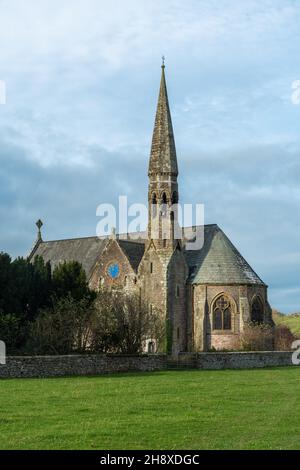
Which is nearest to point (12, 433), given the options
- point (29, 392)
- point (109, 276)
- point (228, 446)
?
point (228, 446)

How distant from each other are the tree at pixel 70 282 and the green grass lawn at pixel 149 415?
17.8 m

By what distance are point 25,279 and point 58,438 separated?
3102cm

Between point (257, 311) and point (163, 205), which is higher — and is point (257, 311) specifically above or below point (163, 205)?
below

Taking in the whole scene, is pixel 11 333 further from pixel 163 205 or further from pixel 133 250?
pixel 133 250

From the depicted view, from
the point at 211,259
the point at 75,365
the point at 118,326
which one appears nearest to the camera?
the point at 75,365

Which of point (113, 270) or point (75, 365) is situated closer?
point (75, 365)

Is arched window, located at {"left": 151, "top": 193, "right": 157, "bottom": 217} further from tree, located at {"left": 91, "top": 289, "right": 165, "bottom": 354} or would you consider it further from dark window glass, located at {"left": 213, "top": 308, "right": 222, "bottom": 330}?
tree, located at {"left": 91, "top": 289, "right": 165, "bottom": 354}

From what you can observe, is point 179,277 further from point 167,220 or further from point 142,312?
point 142,312

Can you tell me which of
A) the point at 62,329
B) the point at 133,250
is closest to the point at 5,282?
the point at 62,329

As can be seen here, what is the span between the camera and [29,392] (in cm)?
2733

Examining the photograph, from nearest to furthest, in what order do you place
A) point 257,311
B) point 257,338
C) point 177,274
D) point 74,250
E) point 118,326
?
1. point 118,326
2. point 257,338
3. point 177,274
4. point 257,311
5. point 74,250

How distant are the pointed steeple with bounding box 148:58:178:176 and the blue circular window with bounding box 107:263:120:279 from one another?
906 centimetres

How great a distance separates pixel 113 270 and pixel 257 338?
15.2 meters

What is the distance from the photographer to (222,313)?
211ft
